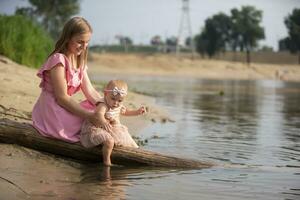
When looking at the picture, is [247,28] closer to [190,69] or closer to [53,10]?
[190,69]

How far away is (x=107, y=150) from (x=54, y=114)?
2.03 ft

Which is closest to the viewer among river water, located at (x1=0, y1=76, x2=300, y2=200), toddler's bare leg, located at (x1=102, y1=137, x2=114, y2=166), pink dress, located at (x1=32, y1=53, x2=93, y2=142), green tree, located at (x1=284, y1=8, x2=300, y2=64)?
river water, located at (x1=0, y1=76, x2=300, y2=200)

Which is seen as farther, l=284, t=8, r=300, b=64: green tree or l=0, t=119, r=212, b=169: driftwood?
l=284, t=8, r=300, b=64: green tree

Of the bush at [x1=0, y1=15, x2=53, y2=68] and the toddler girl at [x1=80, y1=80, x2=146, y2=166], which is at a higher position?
the bush at [x1=0, y1=15, x2=53, y2=68]

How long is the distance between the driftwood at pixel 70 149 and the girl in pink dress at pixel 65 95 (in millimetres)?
75

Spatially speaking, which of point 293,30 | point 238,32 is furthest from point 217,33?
point 293,30

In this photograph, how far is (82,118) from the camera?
6145 millimetres

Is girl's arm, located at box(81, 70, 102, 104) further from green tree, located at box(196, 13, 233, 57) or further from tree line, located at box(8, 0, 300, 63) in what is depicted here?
green tree, located at box(196, 13, 233, 57)

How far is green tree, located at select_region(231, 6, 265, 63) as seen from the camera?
8162 cm

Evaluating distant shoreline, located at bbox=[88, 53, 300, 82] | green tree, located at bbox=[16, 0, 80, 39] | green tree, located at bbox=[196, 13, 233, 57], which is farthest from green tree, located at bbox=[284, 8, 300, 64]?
green tree, located at bbox=[16, 0, 80, 39]

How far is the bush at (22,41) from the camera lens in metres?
16.1

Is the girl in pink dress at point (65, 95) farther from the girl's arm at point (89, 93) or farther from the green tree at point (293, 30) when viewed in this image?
the green tree at point (293, 30)

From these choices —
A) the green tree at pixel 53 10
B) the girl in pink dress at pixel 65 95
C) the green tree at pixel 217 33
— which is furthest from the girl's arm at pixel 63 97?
the green tree at pixel 217 33

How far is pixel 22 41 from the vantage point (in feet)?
54.2
